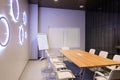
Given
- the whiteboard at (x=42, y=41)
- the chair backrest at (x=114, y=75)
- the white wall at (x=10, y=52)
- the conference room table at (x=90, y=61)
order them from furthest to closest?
the whiteboard at (x=42, y=41)
the conference room table at (x=90, y=61)
the chair backrest at (x=114, y=75)
the white wall at (x=10, y=52)

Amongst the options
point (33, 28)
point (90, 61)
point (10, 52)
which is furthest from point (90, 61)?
point (33, 28)

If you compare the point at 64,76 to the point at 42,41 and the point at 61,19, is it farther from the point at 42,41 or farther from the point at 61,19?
the point at 61,19

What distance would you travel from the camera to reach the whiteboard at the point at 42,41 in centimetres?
737

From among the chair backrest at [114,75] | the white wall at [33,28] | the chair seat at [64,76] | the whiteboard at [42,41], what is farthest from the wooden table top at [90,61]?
the white wall at [33,28]

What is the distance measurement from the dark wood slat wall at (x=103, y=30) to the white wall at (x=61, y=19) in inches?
17.5

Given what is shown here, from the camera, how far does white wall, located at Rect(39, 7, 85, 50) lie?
811 cm

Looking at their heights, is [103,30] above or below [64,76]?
above

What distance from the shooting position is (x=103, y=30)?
249 inches

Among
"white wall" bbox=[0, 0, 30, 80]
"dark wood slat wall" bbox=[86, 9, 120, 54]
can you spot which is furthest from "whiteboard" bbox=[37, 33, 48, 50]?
"white wall" bbox=[0, 0, 30, 80]

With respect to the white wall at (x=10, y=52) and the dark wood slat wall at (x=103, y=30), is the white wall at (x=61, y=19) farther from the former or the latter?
the white wall at (x=10, y=52)

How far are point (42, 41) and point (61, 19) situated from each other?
6.58 ft

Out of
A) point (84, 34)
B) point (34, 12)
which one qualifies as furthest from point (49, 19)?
point (84, 34)

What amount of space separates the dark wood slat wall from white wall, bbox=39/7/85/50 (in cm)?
44

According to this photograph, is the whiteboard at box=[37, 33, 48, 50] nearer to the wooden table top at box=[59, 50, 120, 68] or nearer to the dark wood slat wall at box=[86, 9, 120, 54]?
the dark wood slat wall at box=[86, 9, 120, 54]
